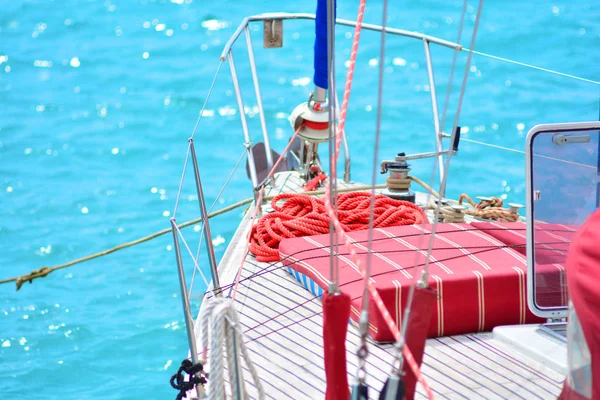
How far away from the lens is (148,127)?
590 cm

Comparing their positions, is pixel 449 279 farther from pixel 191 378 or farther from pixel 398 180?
pixel 398 180

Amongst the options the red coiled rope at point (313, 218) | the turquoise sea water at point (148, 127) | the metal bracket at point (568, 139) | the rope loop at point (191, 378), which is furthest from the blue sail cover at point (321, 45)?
the turquoise sea water at point (148, 127)

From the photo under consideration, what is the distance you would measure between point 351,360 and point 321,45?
1.02m

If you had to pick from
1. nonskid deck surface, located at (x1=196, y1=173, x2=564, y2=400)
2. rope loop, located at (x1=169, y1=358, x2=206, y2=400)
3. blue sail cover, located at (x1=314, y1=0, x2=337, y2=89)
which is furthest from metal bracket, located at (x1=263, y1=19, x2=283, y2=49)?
rope loop, located at (x1=169, y1=358, x2=206, y2=400)

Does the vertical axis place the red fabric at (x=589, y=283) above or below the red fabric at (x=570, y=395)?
above

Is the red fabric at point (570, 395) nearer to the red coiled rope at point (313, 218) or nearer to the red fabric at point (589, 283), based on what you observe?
the red fabric at point (589, 283)

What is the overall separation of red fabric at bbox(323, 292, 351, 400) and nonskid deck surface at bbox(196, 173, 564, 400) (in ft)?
1.63

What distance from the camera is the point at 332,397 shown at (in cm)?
134

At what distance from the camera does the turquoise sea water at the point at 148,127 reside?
152 inches

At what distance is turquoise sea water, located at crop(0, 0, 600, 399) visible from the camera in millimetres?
3867

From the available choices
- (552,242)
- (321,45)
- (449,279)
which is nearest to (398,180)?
(321,45)

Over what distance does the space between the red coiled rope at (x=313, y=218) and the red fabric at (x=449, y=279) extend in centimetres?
18

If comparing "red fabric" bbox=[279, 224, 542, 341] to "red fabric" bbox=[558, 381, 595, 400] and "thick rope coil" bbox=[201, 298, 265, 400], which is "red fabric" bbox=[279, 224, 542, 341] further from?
"red fabric" bbox=[558, 381, 595, 400]

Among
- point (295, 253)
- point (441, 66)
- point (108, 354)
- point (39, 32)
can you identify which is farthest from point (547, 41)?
point (295, 253)
